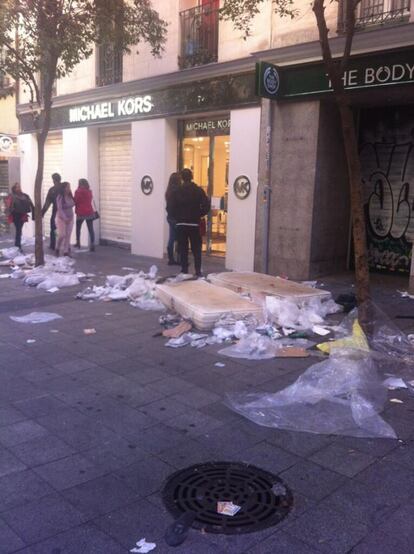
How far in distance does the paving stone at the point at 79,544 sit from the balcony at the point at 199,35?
10.6 m

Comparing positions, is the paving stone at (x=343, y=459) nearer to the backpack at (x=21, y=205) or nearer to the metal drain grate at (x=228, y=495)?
the metal drain grate at (x=228, y=495)

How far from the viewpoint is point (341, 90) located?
6070 mm

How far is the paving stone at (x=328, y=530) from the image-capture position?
2822mm

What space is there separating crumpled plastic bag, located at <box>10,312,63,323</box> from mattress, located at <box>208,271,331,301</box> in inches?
94.9

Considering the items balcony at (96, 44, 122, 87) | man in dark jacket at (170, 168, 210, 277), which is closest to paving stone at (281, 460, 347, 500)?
man in dark jacket at (170, 168, 210, 277)

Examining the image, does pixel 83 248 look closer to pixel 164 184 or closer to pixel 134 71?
pixel 164 184

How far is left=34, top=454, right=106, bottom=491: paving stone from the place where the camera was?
3396 millimetres

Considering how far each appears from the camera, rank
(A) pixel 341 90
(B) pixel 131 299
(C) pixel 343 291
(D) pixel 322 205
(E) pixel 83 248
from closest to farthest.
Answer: (A) pixel 341 90 → (B) pixel 131 299 → (C) pixel 343 291 → (D) pixel 322 205 → (E) pixel 83 248

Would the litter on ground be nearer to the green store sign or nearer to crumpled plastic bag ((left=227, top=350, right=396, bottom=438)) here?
crumpled plastic bag ((left=227, top=350, right=396, bottom=438))

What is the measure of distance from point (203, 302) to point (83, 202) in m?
7.54

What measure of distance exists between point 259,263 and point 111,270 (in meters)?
3.04

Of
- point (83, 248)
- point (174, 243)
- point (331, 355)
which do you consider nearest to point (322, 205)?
point (174, 243)

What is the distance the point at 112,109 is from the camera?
1446 centimetres

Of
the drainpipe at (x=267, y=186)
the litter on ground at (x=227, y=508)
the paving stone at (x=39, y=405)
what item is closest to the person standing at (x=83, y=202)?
the drainpipe at (x=267, y=186)
